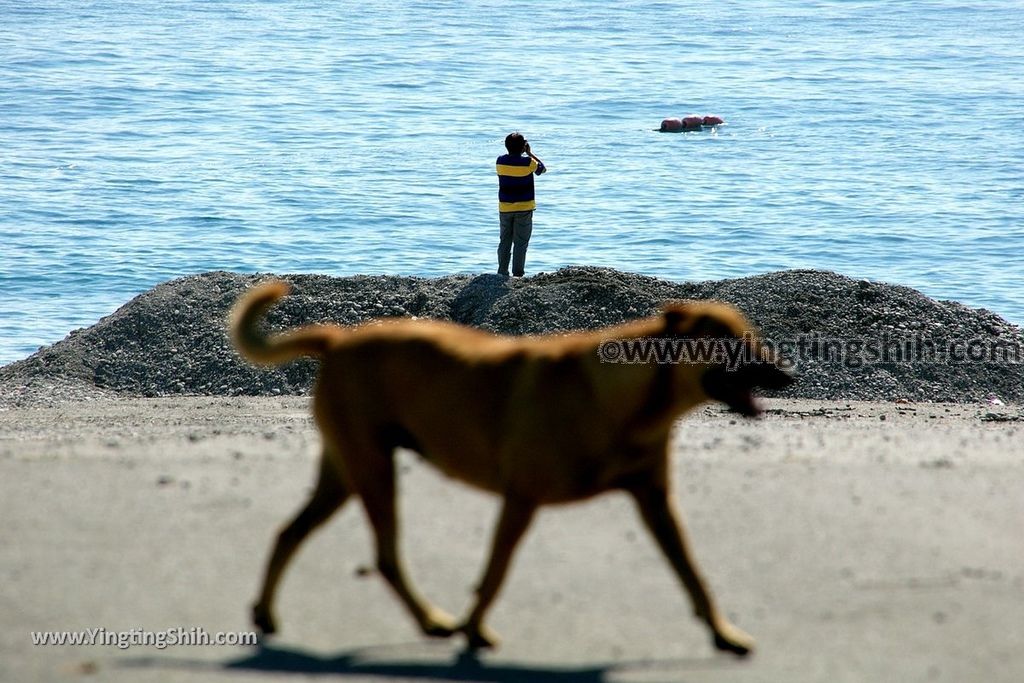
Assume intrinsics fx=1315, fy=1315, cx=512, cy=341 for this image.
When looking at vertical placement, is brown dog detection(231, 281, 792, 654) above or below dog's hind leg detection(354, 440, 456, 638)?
above

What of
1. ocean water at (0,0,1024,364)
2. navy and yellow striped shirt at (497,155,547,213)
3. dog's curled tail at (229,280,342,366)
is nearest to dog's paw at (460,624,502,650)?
dog's curled tail at (229,280,342,366)

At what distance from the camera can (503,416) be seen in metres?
6.10

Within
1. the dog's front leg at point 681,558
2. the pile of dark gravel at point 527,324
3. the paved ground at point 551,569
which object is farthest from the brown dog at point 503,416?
the pile of dark gravel at point 527,324

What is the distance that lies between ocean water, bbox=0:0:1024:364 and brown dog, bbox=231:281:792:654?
16344 mm

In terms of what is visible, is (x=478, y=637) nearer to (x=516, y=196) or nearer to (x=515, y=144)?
(x=516, y=196)

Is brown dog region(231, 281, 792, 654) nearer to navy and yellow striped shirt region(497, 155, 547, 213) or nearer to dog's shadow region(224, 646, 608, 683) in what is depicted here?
dog's shadow region(224, 646, 608, 683)

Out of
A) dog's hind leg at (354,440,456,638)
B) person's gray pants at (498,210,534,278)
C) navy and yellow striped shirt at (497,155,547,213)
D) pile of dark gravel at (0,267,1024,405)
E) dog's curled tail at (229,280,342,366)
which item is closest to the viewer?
dog's hind leg at (354,440,456,638)

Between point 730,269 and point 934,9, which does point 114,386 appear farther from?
point 934,9

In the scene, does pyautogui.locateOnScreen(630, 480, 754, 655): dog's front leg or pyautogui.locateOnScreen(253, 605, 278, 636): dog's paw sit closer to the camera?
pyautogui.locateOnScreen(630, 480, 754, 655): dog's front leg

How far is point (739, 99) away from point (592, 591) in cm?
4417

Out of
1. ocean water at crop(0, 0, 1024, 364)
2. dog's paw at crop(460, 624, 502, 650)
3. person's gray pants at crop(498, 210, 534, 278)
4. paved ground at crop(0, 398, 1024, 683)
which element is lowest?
ocean water at crop(0, 0, 1024, 364)

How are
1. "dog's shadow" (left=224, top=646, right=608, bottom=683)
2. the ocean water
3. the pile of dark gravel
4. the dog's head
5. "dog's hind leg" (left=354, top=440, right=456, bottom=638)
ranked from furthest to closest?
the ocean water < the pile of dark gravel < "dog's hind leg" (left=354, top=440, right=456, bottom=638) < "dog's shadow" (left=224, top=646, right=608, bottom=683) < the dog's head

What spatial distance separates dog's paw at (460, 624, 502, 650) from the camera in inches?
245

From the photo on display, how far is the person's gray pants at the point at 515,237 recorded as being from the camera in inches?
670
